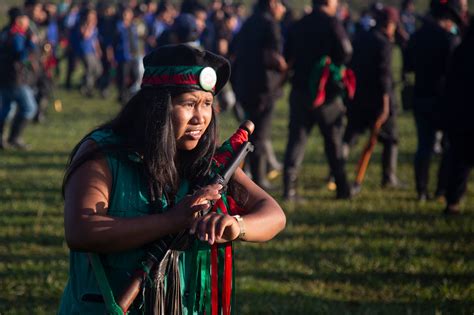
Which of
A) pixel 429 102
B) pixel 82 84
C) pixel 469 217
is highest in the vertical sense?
pixel 82 84

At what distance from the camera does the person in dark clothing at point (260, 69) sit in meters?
9.05

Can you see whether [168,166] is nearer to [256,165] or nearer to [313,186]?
[256,165]

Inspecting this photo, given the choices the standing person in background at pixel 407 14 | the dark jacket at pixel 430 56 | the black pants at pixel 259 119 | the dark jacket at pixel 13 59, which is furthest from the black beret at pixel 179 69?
the standing person in background at pixel 407 14

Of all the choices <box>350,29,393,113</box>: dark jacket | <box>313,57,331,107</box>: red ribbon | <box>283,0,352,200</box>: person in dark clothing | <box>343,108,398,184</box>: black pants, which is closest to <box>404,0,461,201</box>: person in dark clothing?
<box>350,29,393,113</box>: dark jacket

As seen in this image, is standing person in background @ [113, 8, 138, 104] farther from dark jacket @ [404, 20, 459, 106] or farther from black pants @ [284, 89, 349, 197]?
dark jacket @ [404, 20, 459, 106]

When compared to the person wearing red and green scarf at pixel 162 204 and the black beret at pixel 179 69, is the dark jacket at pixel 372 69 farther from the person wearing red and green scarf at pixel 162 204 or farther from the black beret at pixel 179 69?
the black beret at pixel 179 69

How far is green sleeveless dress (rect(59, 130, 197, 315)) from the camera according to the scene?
2.89 meters

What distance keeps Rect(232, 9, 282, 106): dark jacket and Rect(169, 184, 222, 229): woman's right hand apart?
6.39 m

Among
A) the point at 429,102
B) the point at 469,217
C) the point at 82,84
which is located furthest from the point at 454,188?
the point at 82,84

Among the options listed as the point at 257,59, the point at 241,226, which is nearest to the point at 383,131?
the point at 257,59

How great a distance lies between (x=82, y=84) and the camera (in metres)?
20.4

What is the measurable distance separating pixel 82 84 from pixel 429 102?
41.8 feet

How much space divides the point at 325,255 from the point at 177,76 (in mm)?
4289

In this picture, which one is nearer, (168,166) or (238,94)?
(168,166)
